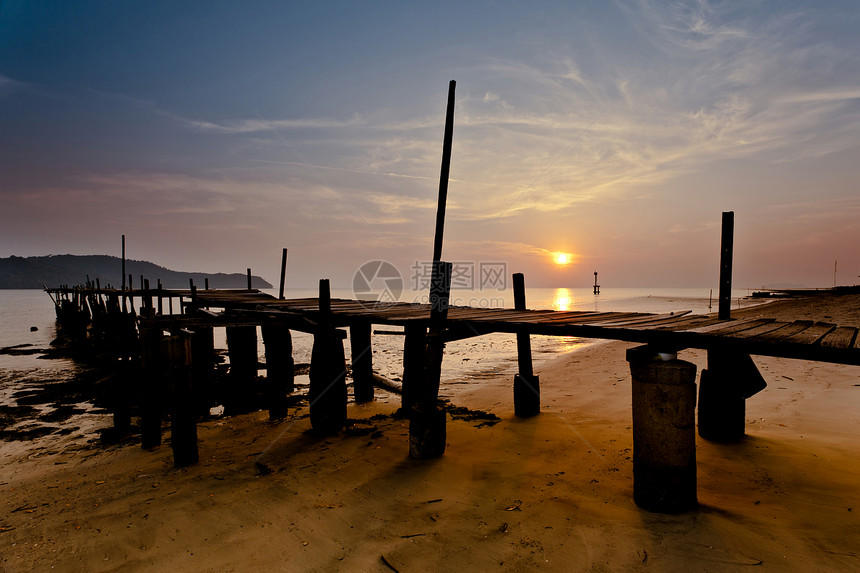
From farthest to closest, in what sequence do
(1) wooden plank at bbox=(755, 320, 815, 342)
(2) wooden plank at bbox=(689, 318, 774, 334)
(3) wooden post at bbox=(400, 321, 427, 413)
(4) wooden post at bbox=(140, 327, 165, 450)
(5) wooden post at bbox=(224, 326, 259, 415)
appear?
(5) wooden post at bbox=(224, 326, 259, 415) → (3) wooden post at bbox=(400, 321, 427, 413) → (4) wooden post at bbox=(140, 327, 165, 450) → (2) wooden plank at bbox=(689, 318, 774, 334) → (1) wooden plank at bbox=(755, 320, 815, 342)

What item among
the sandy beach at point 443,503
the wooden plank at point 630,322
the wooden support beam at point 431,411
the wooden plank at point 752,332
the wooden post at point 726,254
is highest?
the wooden post at point 726,254

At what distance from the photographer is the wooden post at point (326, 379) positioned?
7523 millimetres

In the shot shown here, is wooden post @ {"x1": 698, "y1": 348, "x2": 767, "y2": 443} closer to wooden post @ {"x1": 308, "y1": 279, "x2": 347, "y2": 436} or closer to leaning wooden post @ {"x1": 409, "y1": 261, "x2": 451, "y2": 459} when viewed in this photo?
leaning wooden post @ {"x1": 409, "y1": 261, "x2": 451, "y2": 459}

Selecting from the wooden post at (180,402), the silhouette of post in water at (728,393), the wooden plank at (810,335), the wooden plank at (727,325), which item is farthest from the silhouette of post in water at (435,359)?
the silhouette of post in water at (728,393)

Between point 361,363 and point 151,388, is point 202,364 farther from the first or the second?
point 361,363

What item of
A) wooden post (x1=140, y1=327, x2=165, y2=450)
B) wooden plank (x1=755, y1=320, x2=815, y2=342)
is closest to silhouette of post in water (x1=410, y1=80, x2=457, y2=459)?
wooden plank (x1=755, y1=320, x2=815, y2=342)

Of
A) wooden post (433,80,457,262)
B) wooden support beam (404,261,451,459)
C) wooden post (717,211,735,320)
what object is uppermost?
wooden post (433,80,457,262)

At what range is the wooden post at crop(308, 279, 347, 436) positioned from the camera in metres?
7.52

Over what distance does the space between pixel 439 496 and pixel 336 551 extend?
140 cm

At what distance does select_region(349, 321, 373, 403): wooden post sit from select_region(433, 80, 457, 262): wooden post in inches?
189

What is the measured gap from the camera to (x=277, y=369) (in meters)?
9.23

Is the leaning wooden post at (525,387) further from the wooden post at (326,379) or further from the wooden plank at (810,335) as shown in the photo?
the wooden plank at (810,335)

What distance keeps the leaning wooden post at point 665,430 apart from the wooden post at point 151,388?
6.90 meters

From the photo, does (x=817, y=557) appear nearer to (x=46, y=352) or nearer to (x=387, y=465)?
(x=387, y=465)
